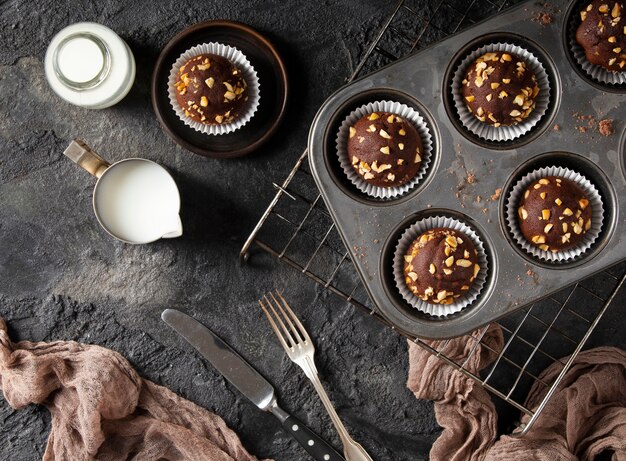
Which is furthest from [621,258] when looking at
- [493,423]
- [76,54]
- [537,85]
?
[76,54]

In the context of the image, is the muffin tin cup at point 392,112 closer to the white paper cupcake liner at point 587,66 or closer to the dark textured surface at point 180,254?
the dark textured surface at point 180,254

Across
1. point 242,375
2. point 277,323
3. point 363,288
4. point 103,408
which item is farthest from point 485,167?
point 103,408

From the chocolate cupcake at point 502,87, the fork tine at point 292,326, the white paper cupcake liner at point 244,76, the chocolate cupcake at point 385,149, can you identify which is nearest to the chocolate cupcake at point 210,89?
the white paper cupcake liner at point 244,76

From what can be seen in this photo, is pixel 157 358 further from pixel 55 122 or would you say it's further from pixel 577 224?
pixel 577 224

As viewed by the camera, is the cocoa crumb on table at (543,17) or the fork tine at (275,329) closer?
the cocoa crumb on table at (543,17)

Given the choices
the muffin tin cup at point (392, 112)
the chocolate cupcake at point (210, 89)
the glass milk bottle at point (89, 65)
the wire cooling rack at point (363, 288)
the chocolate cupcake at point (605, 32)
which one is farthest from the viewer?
the wire cooling rack at point (363, 288)

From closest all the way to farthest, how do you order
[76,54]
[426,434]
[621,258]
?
[621,258]
[76,54]
[426,434]

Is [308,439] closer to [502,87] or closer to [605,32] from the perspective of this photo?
[502,87]
